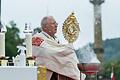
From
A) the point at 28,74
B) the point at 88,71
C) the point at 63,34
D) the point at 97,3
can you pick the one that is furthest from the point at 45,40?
the point at 97,3

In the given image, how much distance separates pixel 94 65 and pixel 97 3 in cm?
5033

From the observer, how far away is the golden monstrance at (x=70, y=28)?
7.74 metres

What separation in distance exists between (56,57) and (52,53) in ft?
0.25

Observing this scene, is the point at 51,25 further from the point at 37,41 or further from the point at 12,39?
the point at 12,39

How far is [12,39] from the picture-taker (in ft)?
185

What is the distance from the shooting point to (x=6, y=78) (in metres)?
6.09

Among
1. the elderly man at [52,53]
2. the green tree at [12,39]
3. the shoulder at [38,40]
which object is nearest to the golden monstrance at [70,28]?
the elderly man at [52,53]

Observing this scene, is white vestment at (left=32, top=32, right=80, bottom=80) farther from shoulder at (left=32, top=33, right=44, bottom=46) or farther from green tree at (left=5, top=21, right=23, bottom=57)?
green tree at (left=5, top=21, right=23, bottom=57)

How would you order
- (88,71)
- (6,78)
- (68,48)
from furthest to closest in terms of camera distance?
(88,71) < (68,48) < (6,78)

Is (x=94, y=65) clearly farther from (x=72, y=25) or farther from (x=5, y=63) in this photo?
(x=5, y=63)

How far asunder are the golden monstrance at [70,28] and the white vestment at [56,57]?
0.18 m

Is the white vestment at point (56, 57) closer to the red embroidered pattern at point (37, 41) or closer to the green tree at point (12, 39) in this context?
the red embroidered pattern at point (37, 41)

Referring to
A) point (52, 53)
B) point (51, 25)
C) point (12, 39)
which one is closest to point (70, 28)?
point (51, 25)

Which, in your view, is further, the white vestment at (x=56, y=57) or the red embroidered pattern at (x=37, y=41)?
the red embroidered pattern at (x=37, y=41)
